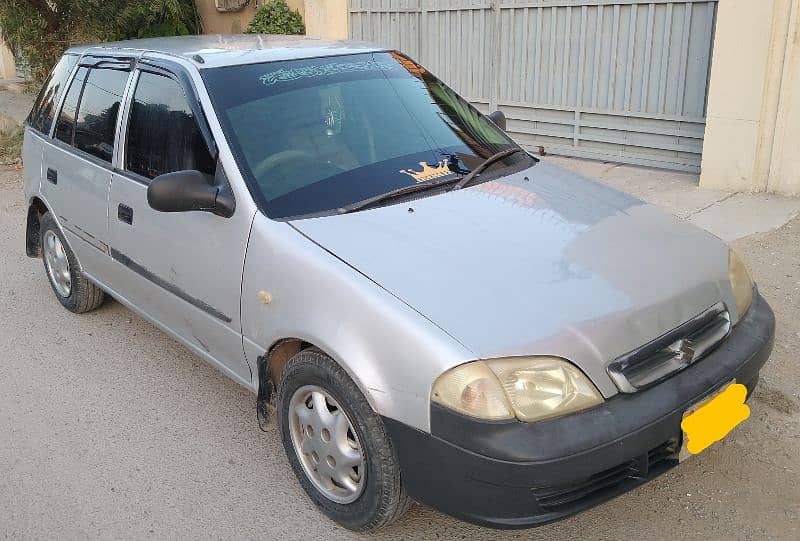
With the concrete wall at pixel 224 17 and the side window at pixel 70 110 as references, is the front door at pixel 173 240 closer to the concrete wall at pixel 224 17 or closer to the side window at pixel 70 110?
the side window at pixel 70 110

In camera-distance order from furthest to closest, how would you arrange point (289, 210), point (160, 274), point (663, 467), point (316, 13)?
1. point (316, 13)
2. point (160, 274)
3. point (289, 210)
4. point (663, 467)

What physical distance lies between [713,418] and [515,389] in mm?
806

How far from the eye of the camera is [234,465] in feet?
11.8

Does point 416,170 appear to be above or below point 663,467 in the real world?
above

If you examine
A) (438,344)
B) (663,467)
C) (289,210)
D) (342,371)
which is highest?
(289,210)

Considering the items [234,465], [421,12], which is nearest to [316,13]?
[421,12]

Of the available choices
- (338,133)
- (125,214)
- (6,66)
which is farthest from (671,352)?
(6,66)

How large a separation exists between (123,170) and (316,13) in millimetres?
7312

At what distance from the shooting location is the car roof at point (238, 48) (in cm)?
383

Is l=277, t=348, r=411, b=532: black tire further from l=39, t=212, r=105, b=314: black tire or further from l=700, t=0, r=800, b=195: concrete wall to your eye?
l=700, t=0, r=800, b=195: concrete wall

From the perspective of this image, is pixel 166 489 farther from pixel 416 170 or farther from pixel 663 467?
pixel 663 467

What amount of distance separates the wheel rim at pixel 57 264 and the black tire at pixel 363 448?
2.82m

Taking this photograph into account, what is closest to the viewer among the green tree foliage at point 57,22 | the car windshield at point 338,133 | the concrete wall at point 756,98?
the car windshield at point 338,133

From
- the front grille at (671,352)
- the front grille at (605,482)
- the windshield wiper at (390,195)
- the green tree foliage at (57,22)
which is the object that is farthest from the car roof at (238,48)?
the green tree foliage at (57,22)
